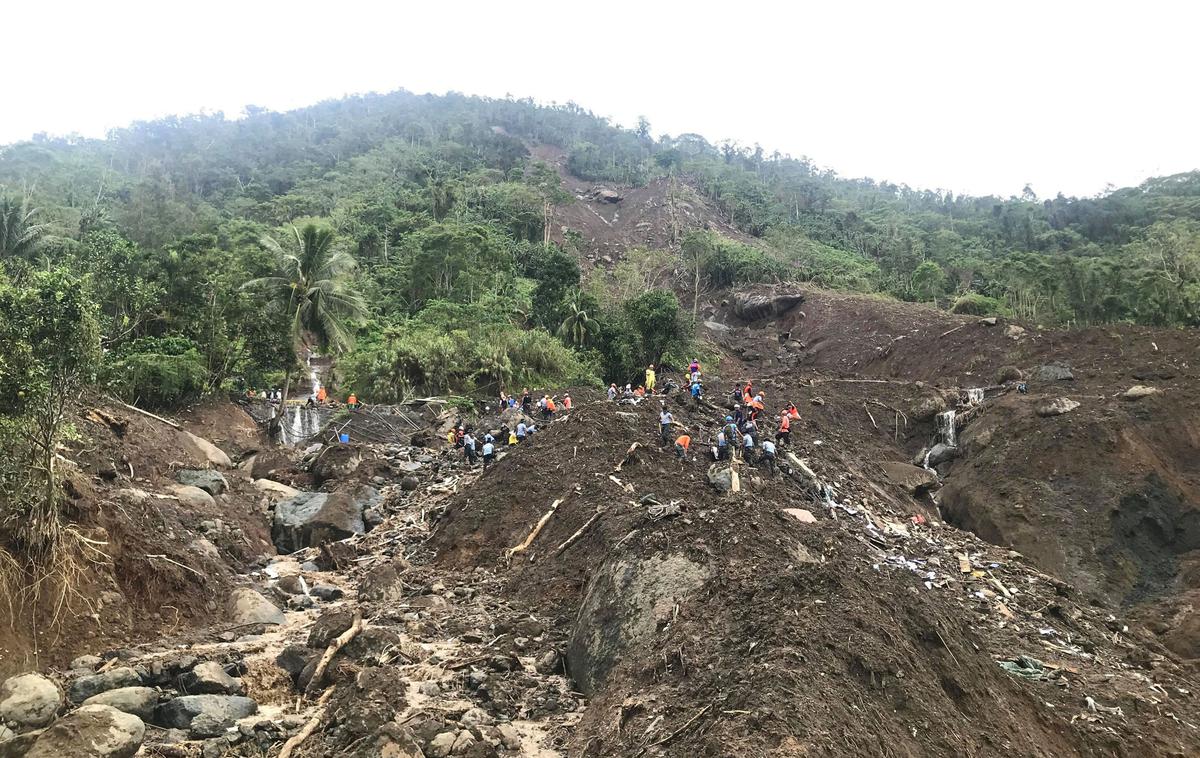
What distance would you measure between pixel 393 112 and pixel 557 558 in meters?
159

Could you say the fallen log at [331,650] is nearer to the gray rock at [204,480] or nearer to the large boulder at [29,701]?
the large boulder at [29,701]

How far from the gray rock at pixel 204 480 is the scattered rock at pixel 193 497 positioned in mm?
519

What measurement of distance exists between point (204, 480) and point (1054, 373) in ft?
91.7

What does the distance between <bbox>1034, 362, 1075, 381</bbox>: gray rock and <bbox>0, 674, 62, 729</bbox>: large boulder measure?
1121 inches

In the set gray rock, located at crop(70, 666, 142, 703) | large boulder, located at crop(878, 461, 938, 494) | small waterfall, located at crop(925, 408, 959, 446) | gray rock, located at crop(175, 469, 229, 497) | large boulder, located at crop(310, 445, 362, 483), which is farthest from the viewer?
small waterfall, located at crop(925, 408, 959, 446)

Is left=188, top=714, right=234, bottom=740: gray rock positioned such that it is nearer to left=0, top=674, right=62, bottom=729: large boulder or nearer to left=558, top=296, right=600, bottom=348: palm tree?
left=0, top=674, right=62, bottom=729: large boulder

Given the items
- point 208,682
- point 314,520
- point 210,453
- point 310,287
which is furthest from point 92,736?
point 310,287

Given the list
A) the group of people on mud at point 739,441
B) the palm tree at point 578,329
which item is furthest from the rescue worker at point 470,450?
the palm tree at point 578,329

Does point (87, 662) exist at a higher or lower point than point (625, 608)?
lower

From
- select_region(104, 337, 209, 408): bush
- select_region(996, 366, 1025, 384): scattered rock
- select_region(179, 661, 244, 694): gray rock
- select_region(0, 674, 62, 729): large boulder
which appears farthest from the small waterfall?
select_region(104, 337, 209, 408): bush

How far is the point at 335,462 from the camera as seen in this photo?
61.0 ft

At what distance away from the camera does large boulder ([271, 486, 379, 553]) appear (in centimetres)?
1430

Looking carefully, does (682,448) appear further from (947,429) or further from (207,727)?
(947,429)

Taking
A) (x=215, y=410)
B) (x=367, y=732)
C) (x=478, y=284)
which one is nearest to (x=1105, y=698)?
(x=367, y=732)
